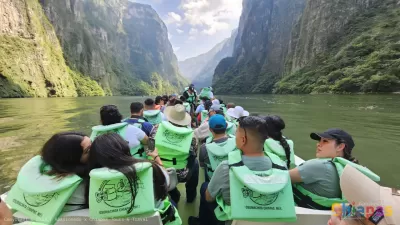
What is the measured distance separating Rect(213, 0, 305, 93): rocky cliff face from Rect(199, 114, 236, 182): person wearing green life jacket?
88.7 meters

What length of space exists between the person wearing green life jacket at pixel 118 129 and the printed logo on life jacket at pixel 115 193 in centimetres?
169

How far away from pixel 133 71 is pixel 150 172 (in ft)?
545

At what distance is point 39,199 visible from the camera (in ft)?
6.19

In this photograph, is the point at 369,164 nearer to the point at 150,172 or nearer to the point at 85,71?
the point at 150,172

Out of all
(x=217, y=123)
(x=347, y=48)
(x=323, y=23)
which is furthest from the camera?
(x=323, y=23)

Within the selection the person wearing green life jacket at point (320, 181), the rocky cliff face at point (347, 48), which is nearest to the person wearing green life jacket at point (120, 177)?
the person wearing green life jacket at point (320, 181)

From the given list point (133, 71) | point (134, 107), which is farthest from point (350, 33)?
point (133, 71)

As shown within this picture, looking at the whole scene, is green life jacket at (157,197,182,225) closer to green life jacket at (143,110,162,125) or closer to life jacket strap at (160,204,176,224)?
life jacket strap at (160,204,176,224)

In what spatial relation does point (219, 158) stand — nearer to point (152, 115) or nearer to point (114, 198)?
point (114, 198)

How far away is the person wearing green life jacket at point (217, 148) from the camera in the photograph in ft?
10.8

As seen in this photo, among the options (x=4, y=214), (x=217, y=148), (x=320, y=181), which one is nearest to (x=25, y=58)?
(x=217, y=148)

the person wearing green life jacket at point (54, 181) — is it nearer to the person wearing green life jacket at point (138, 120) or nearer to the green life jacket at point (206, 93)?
the person wearing green life jacket at point (138, 120)

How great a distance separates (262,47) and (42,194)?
408 ft

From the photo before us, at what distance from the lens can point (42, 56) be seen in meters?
55.0
